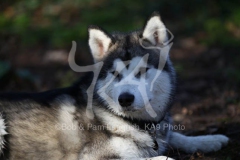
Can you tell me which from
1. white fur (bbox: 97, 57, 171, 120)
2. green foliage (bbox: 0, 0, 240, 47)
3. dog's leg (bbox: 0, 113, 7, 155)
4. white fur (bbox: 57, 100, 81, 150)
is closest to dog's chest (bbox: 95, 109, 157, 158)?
white fur (bbox: 97, 57, 171, 120)

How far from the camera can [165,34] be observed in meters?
5.52

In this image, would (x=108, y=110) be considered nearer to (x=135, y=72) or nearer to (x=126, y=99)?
(x=126, y=99)

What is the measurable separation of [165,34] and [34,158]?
6.98ft

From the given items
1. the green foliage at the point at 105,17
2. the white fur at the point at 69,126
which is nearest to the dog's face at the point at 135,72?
the white fur at the point at 69,126

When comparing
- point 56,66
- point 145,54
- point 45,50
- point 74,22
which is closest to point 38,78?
point 56,66

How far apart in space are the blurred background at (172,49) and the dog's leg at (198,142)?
16 cm

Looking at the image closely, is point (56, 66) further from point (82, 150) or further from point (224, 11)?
point (82, 150)

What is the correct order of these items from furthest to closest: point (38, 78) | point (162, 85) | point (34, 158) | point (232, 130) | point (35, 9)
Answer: point (35, 9) → point (38, 78) → point (232, 130) → point (162, 85) → point (34, 158)

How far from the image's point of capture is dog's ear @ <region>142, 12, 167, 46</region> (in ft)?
17.3

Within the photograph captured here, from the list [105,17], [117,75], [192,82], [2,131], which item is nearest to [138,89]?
[117,75]

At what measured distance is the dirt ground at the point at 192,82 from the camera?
6.35 meters

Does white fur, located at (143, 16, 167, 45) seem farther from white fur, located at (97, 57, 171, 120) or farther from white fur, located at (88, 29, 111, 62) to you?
white fur, located at (88, 29, 111, 62)

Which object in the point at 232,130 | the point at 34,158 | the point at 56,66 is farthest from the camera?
the point at 56,66

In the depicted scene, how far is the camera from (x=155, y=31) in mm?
5480
